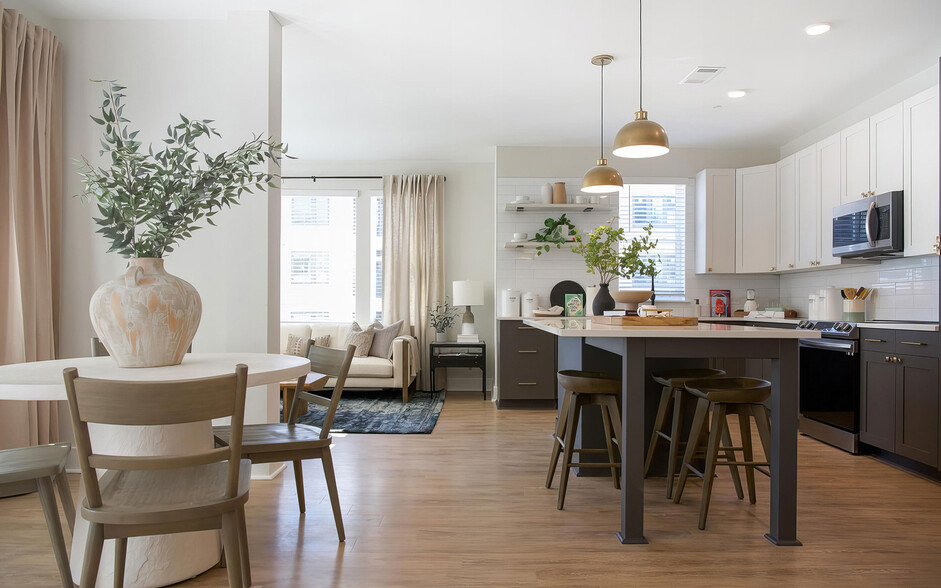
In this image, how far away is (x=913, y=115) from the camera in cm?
387

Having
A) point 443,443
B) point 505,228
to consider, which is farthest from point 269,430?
point 505,228

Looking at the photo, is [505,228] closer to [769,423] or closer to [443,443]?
[443,443]

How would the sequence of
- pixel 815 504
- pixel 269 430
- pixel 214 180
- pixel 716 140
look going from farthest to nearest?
pixel 716 140
pixel 815 504
pixel 269 430
pixel 214 180

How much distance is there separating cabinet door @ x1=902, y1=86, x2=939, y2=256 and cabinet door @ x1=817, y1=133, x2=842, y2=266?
77cm

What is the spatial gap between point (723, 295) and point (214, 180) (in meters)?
5.51

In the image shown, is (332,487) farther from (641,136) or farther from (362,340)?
(362,340)

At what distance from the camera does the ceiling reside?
3385mm

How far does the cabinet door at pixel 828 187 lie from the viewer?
4.76 meters

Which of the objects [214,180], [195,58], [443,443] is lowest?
[443,443]

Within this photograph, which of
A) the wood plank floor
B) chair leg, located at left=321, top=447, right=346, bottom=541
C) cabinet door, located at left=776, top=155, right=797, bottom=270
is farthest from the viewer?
cabinet door, located at left=776, top=155, right=797, bottom=270

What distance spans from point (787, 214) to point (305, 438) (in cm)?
504

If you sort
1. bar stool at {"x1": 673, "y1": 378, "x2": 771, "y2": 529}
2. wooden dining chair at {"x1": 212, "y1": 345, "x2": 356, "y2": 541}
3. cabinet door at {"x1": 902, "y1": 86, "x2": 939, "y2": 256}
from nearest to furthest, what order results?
wooden dining chair at {"x1": 212, "y1": 345, "x2": 356, "y2": 541} < bar stool at {"x1": 673, "y1": 378, "x2": 771, "y2": 529} < cabinet door at {"x1": 902, "y1": 86, "x2": 939, "y2": 256}

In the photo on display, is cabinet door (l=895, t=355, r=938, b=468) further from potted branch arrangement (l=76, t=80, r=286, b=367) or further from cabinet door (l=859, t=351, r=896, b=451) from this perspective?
potted branch arrangement (l=76, t=80, r=286, b=367)

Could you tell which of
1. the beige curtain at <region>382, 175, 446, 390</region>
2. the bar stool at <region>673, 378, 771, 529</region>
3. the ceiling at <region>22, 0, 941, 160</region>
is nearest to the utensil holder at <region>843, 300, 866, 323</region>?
the ceiling at <region>22, 0, 941, 160</region>
